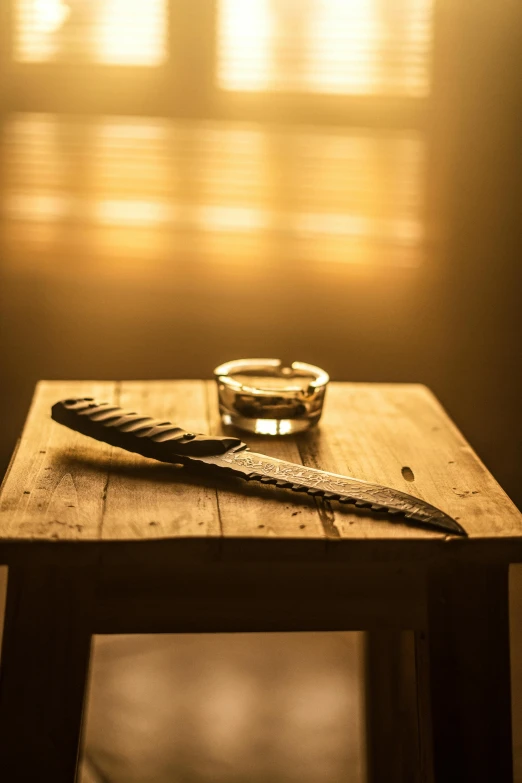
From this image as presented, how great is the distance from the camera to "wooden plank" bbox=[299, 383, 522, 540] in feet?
→ 3.00

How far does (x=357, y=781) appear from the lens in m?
1.40

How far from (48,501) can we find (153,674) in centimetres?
85

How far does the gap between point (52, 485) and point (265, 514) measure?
24 centimetres

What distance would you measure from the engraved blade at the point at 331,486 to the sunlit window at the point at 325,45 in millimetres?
1237

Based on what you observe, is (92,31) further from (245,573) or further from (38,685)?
(38,685)

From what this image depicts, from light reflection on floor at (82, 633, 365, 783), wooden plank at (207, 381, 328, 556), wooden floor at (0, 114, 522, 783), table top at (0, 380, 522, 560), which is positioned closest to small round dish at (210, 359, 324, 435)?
table top at (0, 380, 522, 560)

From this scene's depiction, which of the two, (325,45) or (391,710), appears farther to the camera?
(325,45)

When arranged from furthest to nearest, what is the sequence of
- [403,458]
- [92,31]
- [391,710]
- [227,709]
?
[92,31], [227,709], [391,710], [403,458]

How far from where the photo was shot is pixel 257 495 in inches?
38.6

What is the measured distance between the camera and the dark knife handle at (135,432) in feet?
3.39

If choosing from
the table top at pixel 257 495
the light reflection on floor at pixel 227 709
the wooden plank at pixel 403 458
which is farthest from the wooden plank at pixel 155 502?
the light reflection on floor at pixel 227 709

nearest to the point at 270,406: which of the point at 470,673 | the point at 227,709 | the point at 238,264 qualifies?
the point at 470,673

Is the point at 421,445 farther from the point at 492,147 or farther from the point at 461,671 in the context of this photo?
the point at 492,147

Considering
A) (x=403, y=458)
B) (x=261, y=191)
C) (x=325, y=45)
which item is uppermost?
(x=325, y=45)
